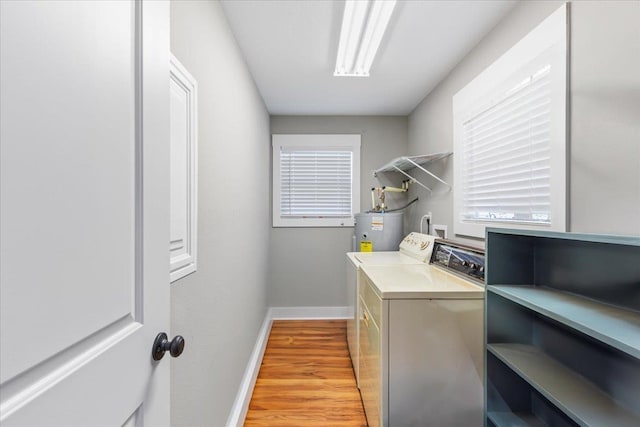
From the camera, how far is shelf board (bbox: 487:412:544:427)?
45.4 inches

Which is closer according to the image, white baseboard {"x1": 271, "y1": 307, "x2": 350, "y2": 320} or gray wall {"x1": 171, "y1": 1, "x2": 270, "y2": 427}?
Answer: gray wall {"x1": 171, "y1": 1, "x2": 270, "y2": 427}

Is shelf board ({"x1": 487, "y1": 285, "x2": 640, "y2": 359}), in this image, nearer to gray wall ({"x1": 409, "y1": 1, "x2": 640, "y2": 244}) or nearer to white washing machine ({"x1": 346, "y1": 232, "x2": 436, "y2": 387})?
gray wall ({"x1": 409, "y1": 1, "x2": 640, "y2": 244})

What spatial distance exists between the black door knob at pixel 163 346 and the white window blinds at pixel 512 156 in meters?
1.49

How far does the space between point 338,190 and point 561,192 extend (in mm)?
2295

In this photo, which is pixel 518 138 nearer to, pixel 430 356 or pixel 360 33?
pixel 360 33

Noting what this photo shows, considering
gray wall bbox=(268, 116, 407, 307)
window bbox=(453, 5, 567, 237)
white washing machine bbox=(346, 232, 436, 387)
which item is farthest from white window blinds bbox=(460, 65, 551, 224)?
gray wall bbox=(268, 116, 407, 307)

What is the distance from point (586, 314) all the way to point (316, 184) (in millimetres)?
2692

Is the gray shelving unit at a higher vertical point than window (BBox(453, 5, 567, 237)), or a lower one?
lower

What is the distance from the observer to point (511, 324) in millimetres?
1244

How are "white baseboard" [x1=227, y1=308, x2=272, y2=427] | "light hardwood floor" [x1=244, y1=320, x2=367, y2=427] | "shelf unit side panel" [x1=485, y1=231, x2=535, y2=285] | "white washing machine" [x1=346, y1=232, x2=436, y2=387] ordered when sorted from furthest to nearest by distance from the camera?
"white washing machine" [x1=346, y1=232, x2=436, y2=387] < "light hardwood floor" [x1=244, y1=320, x2=367, y2=427] < "white baseboard" [x1=227, y1=308, x2=272, y2=427] < "shelf unit side panel" [x1=485, y1=231, x2=535, y2=285]

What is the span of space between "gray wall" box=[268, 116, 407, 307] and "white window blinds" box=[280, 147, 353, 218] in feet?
0.60

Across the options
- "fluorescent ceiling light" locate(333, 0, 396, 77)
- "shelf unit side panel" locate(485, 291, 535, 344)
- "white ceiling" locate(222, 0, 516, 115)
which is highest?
"white ceiling" locate(222, 0, 516, 115)

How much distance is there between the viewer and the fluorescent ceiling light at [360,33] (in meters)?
1.41

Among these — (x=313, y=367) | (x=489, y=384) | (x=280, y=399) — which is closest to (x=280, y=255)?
(x=313, y=367)
